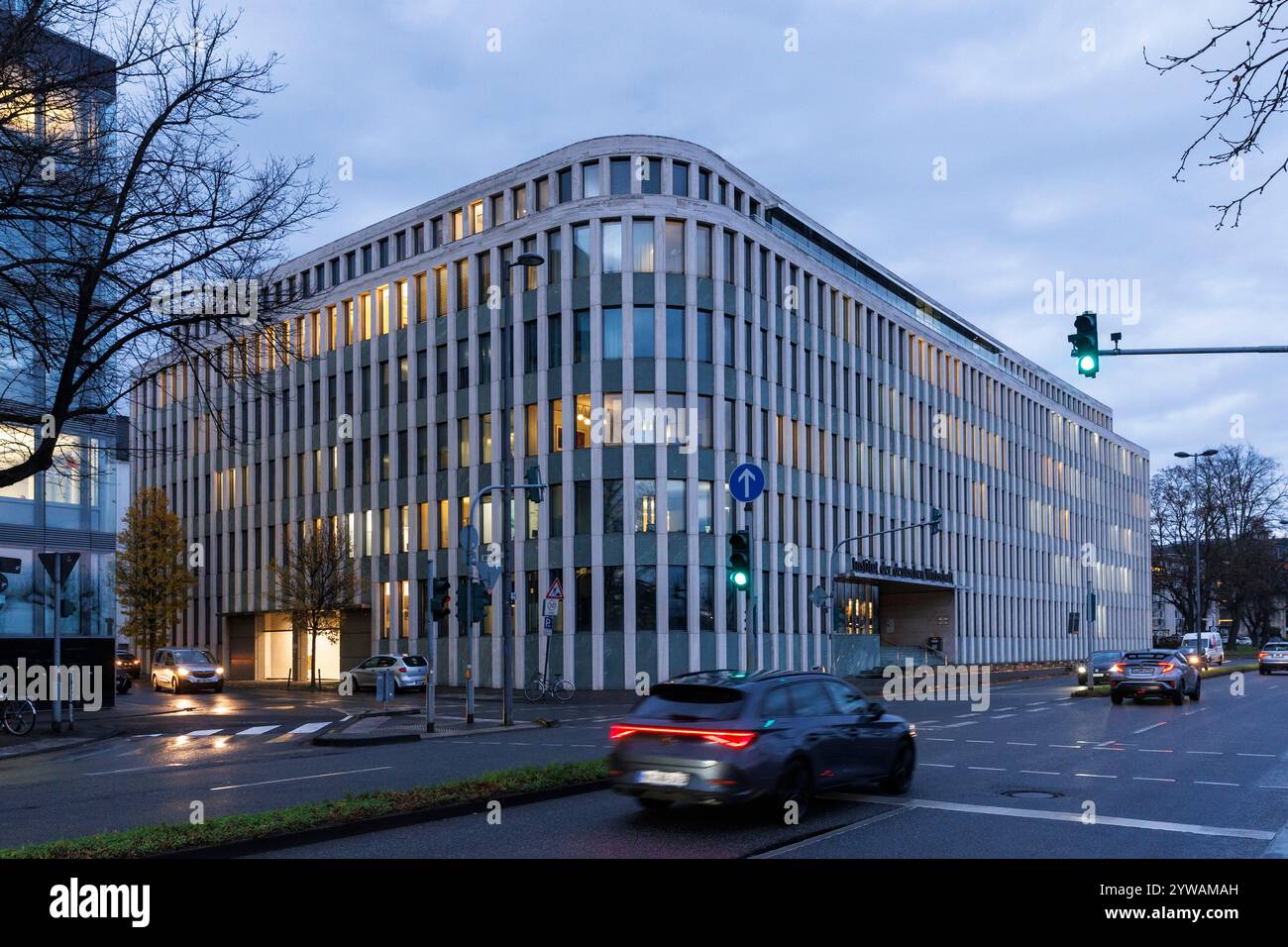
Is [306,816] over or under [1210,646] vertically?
over

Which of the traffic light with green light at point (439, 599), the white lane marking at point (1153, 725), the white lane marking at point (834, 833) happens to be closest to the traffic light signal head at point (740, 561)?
the white lane marking at point (834, 833)

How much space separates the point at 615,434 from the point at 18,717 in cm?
2381

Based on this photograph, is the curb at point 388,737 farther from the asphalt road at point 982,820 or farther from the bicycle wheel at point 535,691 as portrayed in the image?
the bicycle wheel at point 535,691

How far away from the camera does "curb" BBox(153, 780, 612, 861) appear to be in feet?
31.4

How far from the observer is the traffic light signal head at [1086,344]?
16.8m

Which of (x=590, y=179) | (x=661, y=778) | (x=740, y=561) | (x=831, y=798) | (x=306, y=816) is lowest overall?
(x=831, y=798)

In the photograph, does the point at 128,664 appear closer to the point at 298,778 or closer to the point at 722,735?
the point at 298,778

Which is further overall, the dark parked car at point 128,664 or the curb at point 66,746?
the dark parked car at point 128,664

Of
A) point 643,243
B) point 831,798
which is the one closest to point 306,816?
point 831,798

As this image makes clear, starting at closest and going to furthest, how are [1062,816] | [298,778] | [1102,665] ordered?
[1062,816] < [298,778] < [1102,665]

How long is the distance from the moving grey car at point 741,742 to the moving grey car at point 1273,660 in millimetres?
55632

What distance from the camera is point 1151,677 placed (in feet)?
104

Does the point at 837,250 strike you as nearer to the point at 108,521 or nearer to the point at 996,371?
the point at 996,371
